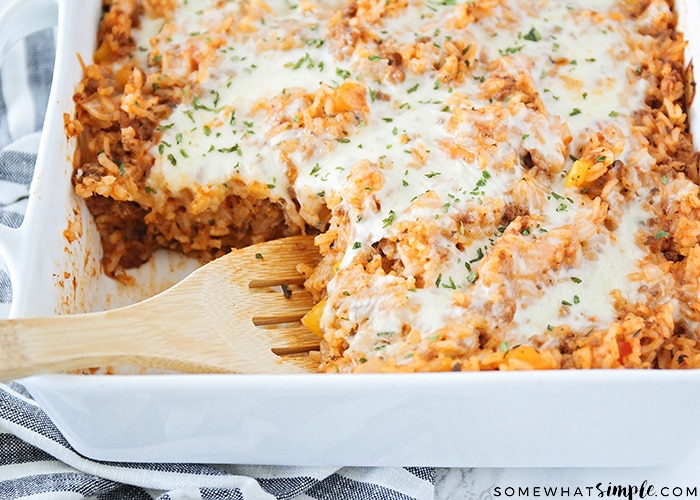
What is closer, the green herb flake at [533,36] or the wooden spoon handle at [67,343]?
the wooden spoon handle at [67,343]

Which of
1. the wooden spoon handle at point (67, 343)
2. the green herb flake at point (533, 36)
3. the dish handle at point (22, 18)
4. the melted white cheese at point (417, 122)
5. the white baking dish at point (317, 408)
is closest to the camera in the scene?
the wooden spoon handle at point (67, 343)

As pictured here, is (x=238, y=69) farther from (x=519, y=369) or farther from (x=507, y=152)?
(x=519, y=369)

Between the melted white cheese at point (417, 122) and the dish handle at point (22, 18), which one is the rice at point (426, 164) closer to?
the melted white cheese at point (417, 122)

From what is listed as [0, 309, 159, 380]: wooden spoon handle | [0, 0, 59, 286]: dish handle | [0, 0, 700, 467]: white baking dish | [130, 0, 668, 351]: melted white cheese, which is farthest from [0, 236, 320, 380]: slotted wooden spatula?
[0, 0, 59, 286]: dish handle

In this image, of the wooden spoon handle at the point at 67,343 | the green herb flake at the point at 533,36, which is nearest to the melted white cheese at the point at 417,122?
the green herb flake at the point at 533,36

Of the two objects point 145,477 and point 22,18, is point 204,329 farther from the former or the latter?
point 22,18

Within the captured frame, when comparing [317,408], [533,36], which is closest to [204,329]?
[317,408]

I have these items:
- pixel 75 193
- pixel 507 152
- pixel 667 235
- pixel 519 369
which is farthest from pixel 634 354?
pixel 75 193
